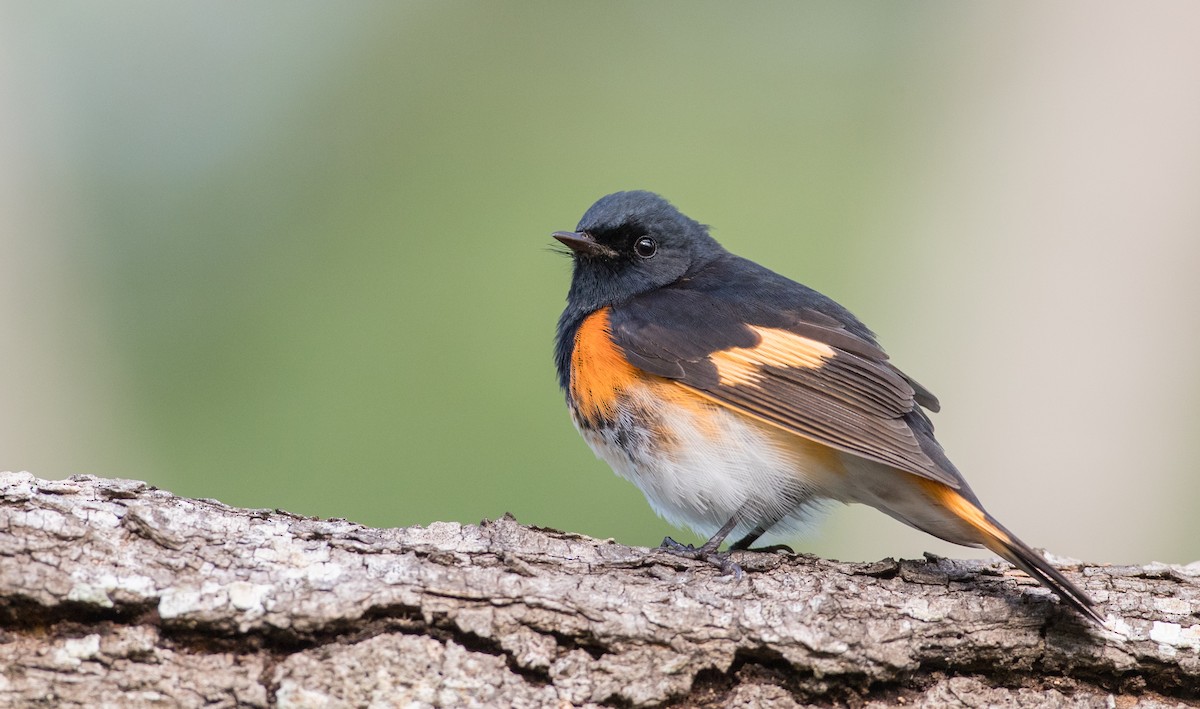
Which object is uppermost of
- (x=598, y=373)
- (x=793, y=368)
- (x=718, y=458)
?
(x=598, y=373)

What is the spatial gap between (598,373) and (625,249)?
85cm

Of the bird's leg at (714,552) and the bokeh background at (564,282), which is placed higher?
the bokeh background at (564,282)

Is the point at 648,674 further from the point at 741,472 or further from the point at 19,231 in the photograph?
the point at 19,231

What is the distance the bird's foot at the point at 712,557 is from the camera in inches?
121

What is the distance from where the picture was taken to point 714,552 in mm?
3387

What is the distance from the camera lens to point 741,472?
3629 millimetres

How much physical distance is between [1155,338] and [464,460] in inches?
Result: 160

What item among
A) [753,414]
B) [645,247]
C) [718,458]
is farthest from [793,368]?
[645,247]

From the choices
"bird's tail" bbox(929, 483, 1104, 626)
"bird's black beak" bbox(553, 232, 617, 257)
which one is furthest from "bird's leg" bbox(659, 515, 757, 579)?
"bird's black beak" bbox(553, 232, 617, 257)

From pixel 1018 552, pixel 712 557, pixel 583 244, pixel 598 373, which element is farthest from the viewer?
pixel 583 244

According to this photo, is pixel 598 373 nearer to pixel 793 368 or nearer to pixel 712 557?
pixel 793 368

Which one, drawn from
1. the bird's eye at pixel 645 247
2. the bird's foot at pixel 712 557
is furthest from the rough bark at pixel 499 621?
the bird's eye at pixel 645 247

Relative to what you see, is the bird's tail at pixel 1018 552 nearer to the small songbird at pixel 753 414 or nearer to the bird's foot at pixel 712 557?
the small songbird at pixel 753 414

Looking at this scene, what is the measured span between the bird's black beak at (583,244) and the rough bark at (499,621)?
1550 mm
